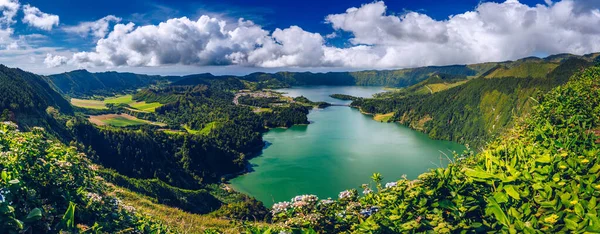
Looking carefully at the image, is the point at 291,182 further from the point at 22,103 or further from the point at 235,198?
the point at 22,103

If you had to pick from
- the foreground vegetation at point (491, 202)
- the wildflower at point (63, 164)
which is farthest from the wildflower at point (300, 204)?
the wildflower at point (63, 164)

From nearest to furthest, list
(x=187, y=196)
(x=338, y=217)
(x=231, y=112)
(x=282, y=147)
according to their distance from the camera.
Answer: (x=338, y=217) < (x=187, y=196) < (x=282, y=147) < (x=231, y=112)

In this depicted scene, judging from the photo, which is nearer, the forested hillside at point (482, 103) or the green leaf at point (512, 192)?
the green leaf at point (512, 192)

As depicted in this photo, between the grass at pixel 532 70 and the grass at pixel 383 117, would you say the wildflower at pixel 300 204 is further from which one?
the grass at pixel 532 70

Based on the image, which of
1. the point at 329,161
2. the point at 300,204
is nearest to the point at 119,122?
the point at 329,161

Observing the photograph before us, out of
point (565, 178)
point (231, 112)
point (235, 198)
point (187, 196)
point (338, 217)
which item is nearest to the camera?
point (565, 178)

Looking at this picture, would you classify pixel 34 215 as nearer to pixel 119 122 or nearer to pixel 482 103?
pixel 119 122

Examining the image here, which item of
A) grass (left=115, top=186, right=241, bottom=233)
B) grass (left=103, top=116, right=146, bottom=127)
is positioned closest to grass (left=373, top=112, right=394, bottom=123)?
grass (left=103, top=116, right=146, bottom=127)

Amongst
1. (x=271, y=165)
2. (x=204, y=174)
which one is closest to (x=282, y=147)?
(x=271, y=165)
